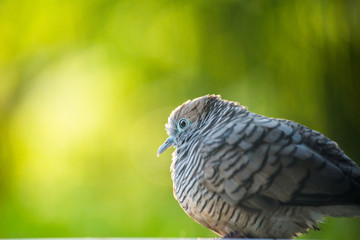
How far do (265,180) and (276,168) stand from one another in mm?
41

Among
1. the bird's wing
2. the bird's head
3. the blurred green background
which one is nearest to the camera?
the bird's wing

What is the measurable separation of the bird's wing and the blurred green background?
4.61 ft

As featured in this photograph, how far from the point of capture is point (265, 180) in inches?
49.8

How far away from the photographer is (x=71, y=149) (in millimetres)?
3213

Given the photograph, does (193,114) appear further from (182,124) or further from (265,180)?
(265,180)

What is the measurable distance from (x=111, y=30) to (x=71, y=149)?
2.68ft

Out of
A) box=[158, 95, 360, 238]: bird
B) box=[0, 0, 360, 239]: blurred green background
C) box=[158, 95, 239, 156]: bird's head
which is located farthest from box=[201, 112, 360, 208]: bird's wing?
box=[0, 0, 360, 239]: blurred green background

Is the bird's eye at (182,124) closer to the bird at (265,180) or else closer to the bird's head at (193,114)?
the bird's head at (193,114)

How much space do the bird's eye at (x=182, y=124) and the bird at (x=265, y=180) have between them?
17 cm

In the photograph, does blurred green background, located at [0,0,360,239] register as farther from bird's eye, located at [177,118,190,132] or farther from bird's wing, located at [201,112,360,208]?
bird's wing, located at [201,112,360,208]

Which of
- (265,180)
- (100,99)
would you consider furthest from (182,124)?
(100,99)

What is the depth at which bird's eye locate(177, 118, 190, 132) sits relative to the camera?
5.30 ft

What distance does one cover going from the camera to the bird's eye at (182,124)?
63.6 inches

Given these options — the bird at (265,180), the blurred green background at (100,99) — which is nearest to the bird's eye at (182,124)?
the bird at (265,180)
